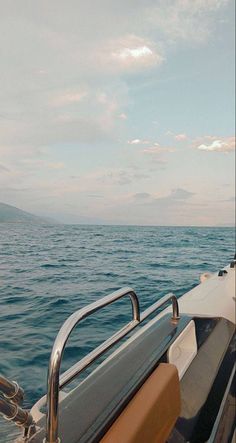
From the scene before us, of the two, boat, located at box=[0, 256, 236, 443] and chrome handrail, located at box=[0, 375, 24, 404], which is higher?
chrome handrail, located at box=[0, 375, 24, 404]

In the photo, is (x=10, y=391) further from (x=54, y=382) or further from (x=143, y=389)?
(x=143, y=389)

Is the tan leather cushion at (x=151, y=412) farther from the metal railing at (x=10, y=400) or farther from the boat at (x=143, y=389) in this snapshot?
the metal railing at (x=10, y=400)

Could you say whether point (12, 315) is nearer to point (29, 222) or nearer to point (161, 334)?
point (29, 222)

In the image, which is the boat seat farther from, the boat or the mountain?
the mountain

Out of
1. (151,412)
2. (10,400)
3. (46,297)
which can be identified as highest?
(10,400)

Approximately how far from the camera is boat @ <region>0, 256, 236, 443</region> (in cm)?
110

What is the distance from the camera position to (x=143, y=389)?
1.52m

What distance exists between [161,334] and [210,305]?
138 cm

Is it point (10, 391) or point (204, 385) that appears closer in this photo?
point (10, 391)

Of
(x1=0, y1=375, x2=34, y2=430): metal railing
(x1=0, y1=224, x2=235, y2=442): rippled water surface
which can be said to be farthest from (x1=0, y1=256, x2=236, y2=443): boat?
(x1=0, y1=224, x2=235, y2=442): rippled water surface

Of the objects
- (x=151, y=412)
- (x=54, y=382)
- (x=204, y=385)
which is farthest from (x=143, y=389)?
(x=204, y=385)

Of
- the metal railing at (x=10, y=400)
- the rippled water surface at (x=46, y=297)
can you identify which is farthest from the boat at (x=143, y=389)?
the rippled water surface at (x=46, y=297)

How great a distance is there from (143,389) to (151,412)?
0.15 metres

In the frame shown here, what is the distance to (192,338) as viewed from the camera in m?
2.61
